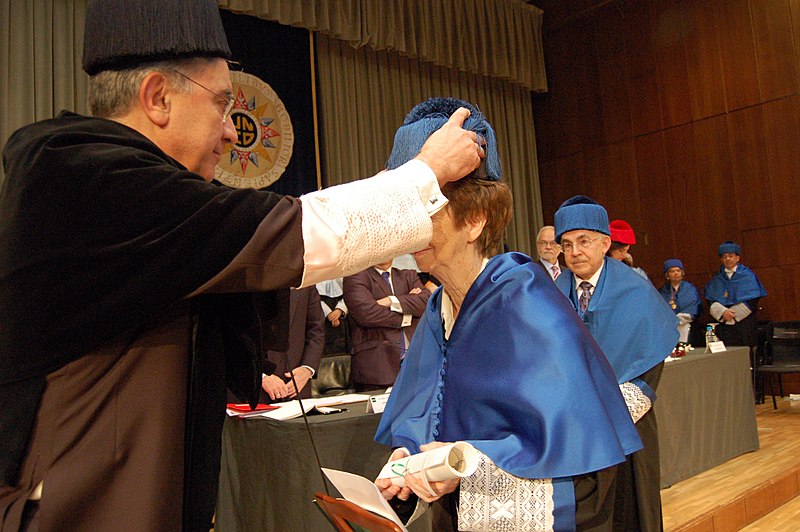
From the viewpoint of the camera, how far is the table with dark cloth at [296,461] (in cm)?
256

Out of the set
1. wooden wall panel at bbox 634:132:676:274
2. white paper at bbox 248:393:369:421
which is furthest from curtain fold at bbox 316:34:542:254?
white paper at bbox 248:393:369:421

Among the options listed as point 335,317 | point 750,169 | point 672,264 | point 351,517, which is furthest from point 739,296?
point 351,517

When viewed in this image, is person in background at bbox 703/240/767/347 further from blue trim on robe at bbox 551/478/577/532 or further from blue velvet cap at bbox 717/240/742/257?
blue trim on robe at bbox 551/478/577/532

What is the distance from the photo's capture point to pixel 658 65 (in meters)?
9.61

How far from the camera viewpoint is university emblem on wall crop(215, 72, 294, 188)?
7.61m

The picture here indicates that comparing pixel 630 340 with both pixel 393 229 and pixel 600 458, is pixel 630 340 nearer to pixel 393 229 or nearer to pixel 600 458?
pixel 600 458

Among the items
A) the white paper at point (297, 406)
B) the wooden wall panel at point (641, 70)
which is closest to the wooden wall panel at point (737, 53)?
the wooden wall panel at point (641, 70)

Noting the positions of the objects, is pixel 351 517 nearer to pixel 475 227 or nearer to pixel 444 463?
pixel 444 463

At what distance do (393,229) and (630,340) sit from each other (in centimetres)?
151

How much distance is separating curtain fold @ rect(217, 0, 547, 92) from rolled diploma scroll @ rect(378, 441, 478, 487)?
22.1 feet

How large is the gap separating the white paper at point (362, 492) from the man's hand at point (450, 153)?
544 millimetres

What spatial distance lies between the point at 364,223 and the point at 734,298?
27.4ft

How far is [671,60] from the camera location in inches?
373

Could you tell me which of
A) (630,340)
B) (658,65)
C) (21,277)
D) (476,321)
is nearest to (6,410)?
(21,277)
